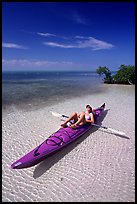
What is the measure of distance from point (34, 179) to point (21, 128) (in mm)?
3155

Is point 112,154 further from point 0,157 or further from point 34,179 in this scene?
point 0,157

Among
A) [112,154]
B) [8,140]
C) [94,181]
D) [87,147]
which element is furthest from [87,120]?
[8,140]

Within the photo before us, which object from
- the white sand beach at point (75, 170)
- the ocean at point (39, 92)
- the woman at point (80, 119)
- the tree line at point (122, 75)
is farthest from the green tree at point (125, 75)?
the woman at point (80, 119)

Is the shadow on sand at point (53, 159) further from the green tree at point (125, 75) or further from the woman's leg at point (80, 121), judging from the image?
the green tree at point (125, 75)

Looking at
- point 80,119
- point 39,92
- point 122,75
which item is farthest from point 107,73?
point 80,119

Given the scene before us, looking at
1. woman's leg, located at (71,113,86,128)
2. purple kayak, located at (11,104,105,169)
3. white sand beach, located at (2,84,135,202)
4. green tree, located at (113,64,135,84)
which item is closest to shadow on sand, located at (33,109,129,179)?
white sand beach, located at (2,84,135,202)

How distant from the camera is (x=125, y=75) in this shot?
22.6 metres

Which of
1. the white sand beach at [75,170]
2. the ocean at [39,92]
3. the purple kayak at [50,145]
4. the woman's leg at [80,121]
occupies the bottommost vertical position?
the white sand beach at [75,170]

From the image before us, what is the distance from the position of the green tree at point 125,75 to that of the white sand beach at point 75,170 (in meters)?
17.7

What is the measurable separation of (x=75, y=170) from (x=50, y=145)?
967 mm

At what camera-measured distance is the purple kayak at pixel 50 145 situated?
147 inches

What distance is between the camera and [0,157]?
4.57m

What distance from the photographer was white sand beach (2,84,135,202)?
130 inches

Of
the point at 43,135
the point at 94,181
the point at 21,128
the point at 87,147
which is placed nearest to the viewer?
the point at 94,181
